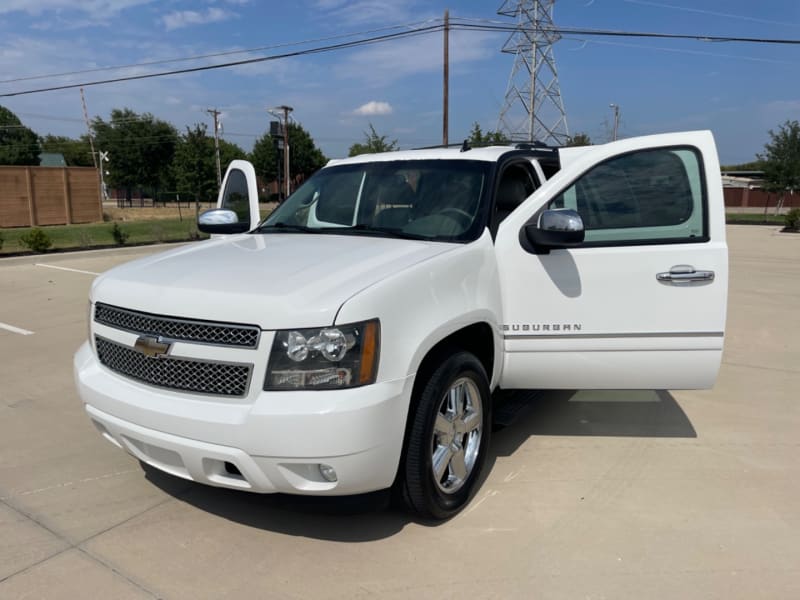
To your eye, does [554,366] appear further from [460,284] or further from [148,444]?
[148,444]

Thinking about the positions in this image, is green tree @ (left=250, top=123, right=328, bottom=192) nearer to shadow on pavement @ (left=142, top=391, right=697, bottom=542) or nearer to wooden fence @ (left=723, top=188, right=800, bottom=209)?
wooden fence @ (left=723, top=188, right=800, bottom=209)

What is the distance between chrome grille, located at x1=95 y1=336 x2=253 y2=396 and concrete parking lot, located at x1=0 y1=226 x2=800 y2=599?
60 centimetres

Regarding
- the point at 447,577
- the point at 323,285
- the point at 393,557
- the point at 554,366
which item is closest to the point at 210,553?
the point at 393,557

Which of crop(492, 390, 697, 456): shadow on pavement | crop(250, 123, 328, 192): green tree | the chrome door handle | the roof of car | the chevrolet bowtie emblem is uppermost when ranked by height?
crop(250, 123, 328, 192): green tree

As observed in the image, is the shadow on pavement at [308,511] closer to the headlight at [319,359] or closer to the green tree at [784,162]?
the headlight at [319,359]

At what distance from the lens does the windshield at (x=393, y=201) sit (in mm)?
3641

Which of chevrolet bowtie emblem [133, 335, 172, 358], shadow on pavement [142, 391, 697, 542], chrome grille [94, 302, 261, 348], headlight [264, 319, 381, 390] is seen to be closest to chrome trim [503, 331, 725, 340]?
shadow on pavement [142, 391, 697, 542]

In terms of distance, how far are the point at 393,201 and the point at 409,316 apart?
1361mm

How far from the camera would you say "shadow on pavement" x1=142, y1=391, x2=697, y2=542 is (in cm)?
283

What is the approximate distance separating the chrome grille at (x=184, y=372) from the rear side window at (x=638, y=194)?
6.79ft

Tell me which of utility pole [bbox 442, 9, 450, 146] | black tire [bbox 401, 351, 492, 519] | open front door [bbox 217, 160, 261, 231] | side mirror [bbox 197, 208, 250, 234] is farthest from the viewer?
utility pole [bbox 442, 9, 450, 146]

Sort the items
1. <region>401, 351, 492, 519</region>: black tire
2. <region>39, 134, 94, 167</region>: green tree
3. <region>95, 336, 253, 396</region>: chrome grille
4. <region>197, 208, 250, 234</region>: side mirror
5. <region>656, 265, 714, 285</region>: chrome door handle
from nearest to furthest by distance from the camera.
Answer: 1. <region>95, 336, 253, 396</region>: chrome grille
2. <region>401, 351, 492, 519</region>: black tire
3. <region>656, 265, 714, 285</region>: chrome door handle
4. <region>197, 208, 250, 234</region>: side mirror
5. <region>39, 134, 94, 167</region>: green tree

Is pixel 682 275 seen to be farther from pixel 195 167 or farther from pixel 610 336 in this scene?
pixel 195 167

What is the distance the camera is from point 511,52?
4122 centimetres
